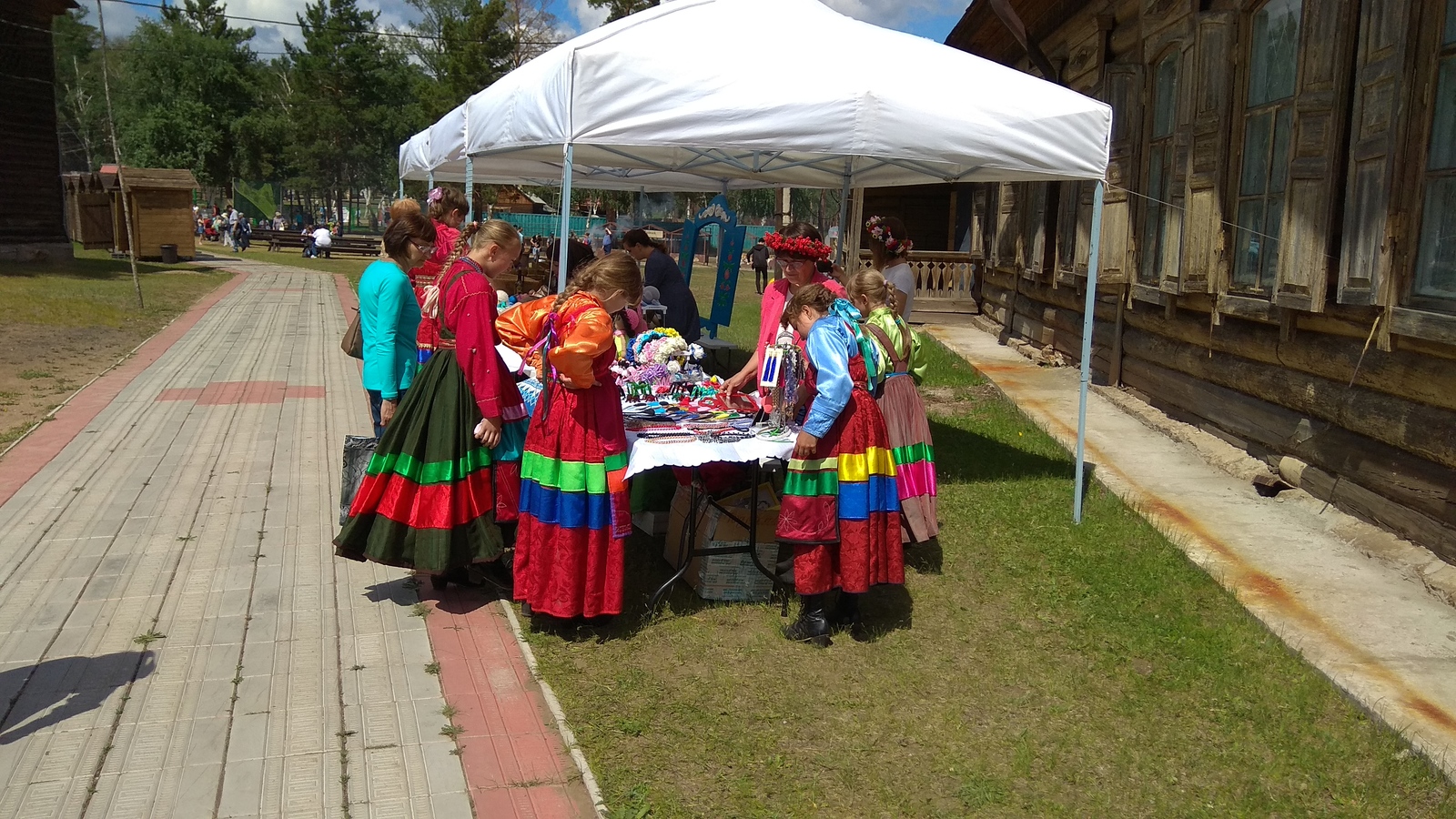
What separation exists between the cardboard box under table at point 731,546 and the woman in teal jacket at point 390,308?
149cm

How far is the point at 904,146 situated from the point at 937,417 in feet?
12.8

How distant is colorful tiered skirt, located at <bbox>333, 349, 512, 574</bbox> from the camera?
14.7ft

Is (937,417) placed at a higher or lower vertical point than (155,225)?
lower

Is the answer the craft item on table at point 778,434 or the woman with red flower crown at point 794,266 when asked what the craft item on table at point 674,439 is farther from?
the woman with red flower crown at point 794,266

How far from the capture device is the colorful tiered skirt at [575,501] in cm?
416

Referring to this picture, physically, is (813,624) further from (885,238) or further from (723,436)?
(885,238)

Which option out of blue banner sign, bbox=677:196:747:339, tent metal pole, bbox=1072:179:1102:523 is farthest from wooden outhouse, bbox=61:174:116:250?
tent metal pole, bbox=1072:179:1102:523

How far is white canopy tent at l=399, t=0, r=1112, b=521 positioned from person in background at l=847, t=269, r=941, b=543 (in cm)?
70

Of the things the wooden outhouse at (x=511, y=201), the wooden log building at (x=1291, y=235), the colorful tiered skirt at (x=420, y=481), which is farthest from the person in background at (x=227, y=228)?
the colorful tiered skirt at (x=420, y=481)

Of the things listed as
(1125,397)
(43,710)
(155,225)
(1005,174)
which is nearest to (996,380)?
(1125,397)

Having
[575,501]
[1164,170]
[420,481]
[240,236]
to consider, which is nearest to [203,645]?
[420,481]

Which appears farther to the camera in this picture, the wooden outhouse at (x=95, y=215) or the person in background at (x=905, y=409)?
the wooden outhouse at (x=95, y=215)

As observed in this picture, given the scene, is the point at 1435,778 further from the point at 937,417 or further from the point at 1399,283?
the point at 937,417

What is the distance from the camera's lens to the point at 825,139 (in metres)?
5.07
